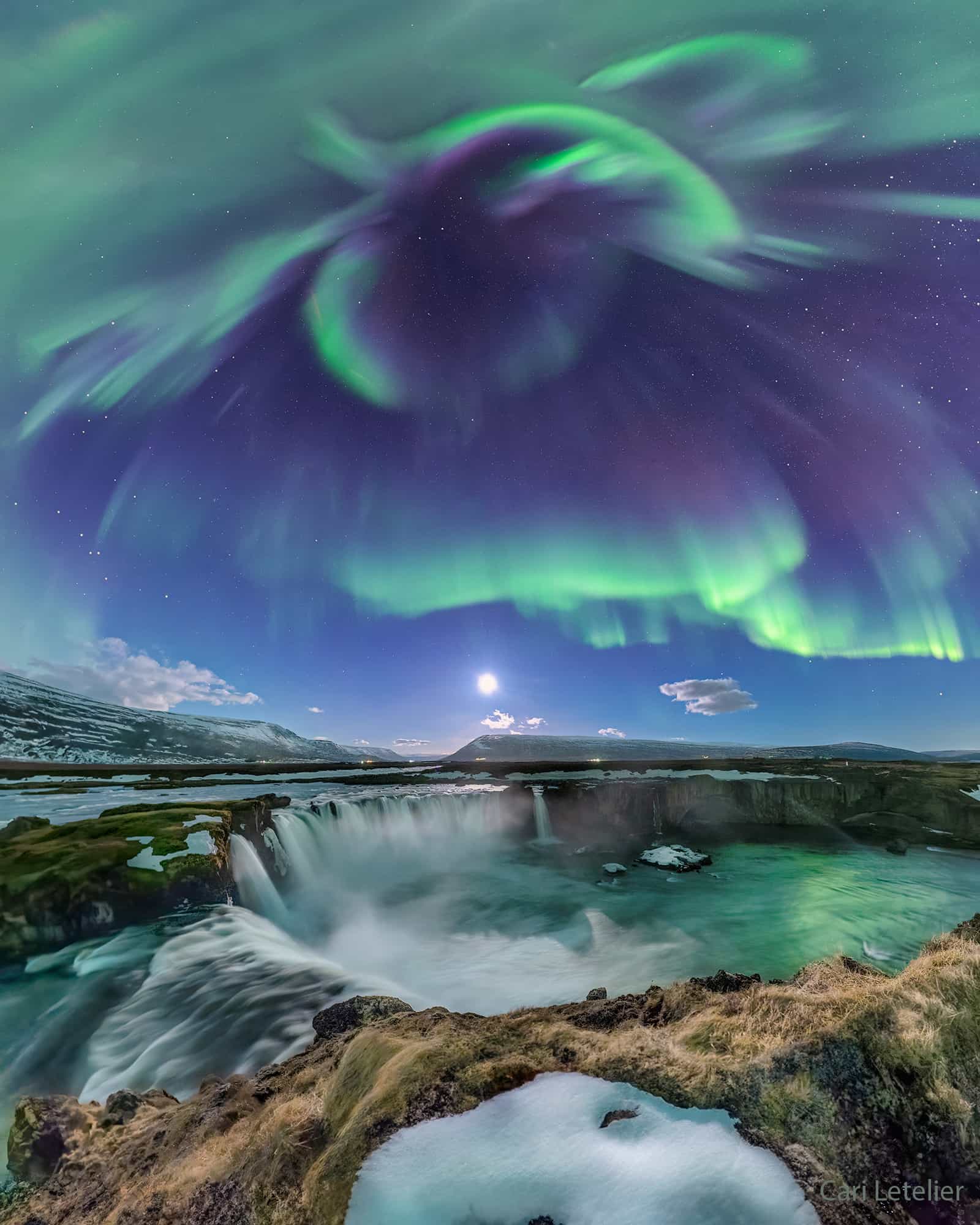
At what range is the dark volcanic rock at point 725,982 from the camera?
781cm

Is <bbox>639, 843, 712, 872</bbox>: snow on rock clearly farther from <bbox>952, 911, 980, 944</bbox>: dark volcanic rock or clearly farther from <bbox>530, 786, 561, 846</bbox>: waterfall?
<bbox>952, 911, 980, 944</bbox>: dark volcanic rock

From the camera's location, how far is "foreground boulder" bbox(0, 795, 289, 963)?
738 inches

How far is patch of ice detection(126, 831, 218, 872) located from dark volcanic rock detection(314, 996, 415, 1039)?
53.6 ft

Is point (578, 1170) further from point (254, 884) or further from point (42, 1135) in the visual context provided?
point (254, 884)

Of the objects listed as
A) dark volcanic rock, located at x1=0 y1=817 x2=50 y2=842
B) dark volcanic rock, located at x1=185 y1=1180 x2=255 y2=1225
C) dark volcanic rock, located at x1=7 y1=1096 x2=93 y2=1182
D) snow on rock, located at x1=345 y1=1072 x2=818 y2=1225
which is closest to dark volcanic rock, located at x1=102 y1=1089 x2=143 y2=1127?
dark volcanic rock, located at x1=7 y1=1096 x2=93 y2=1182

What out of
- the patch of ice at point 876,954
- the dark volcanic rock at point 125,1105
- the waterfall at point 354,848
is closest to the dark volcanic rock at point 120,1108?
the dark volcanic rock at point 125,1105

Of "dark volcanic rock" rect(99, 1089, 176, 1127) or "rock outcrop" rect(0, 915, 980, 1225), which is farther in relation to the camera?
"dark volcanic rock" rect(99, 1089, 176, 1127)

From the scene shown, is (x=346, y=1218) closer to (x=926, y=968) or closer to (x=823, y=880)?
(x=926, y=968)

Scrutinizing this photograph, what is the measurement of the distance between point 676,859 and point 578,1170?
119 ft

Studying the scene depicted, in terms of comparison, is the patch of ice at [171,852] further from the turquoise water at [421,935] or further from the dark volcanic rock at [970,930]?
the dark volcanic rock at [970,930]

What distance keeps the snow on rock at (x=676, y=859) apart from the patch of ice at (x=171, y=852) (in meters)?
28.4

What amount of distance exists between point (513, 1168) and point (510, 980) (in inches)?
707

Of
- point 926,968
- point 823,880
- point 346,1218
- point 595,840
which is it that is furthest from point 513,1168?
point 595,840

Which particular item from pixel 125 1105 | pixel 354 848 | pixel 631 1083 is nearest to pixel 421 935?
pixel 354 848
